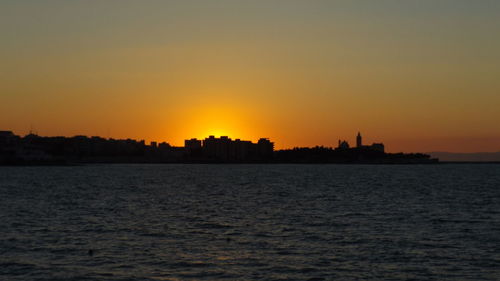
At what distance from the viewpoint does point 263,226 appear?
49.3 metres

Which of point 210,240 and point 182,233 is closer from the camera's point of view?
point 210,240

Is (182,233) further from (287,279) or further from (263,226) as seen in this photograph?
(287,279)

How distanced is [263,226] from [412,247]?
14306 millimetres

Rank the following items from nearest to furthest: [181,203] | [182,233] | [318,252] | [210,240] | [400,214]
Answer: [318,252]
[210,240]
[182,233]
[400,214]
[181,203]

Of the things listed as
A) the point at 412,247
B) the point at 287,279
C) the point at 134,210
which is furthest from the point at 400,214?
the point at 287,279

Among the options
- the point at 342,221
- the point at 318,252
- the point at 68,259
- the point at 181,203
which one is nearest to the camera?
the point at 68,259

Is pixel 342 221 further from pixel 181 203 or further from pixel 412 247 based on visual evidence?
pixel 181 203

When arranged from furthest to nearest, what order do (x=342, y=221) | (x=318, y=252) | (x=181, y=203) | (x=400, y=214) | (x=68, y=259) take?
1. (x=181, y=203)
2. (x=400, y=214)
3. (x=342, y=221)
4. (x=318, y=252)
5. (x=68, y=259)

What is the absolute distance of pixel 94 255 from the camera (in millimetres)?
34875

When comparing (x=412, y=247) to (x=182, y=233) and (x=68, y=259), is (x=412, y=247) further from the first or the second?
(x=68, y=259)

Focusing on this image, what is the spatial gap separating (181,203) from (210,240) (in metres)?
34.2

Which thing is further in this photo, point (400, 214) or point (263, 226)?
point (400, 214)

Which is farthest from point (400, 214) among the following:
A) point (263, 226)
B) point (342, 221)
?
point (263, 226)

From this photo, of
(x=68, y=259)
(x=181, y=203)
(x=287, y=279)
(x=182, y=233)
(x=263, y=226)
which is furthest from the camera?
(x=181, y=203)
